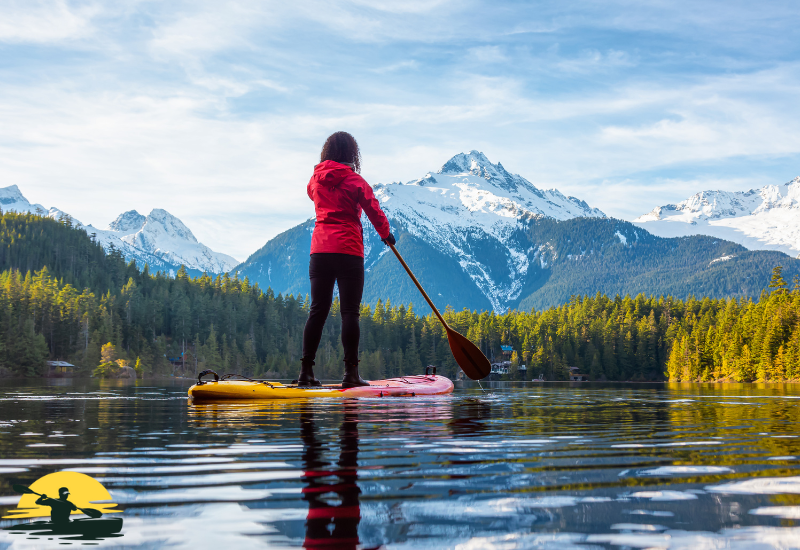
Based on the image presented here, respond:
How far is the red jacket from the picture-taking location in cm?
1334

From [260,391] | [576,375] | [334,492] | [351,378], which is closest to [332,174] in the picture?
[351,378]

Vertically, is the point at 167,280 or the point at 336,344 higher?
the point at 167,280

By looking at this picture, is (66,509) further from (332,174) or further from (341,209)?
(332,174)

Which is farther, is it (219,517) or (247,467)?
(247,467)

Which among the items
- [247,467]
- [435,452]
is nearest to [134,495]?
[247,467]

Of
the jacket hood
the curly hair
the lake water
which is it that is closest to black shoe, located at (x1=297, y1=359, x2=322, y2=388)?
the jacket hood

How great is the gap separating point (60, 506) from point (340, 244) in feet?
33.8

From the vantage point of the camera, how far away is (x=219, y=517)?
10.5 ft

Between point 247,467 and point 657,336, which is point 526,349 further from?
point 247,467

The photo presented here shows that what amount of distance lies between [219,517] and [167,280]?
579 feet

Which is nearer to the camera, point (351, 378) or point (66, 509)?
point (66, 509)

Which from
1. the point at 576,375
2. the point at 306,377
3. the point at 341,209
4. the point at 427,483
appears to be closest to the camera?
the point at 427,483

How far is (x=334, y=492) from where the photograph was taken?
12.3 ft

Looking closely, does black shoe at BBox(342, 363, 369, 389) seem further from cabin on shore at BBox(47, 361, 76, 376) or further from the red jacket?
cabin on shore at BBox(47, 361, 76, 376)
